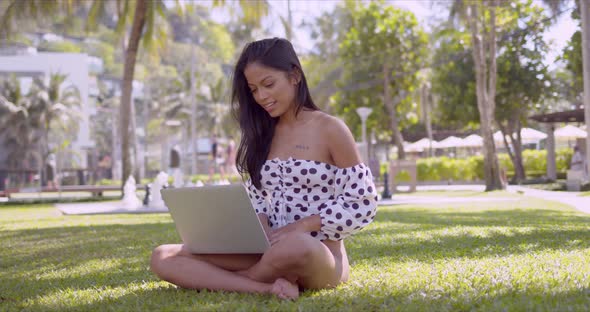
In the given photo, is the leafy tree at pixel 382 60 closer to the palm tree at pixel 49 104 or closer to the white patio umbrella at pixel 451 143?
the white patio umbrella at pixel 451 143

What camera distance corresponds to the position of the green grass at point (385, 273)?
3779 mm

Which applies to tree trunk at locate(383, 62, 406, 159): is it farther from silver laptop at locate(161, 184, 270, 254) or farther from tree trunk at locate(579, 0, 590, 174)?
silver laptop at locate(161, 184, 270, 254)

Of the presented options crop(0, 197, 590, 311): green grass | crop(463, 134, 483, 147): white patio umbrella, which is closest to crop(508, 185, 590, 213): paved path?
crop(0, 197, 590, 311): green grass

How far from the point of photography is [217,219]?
13.3 ft

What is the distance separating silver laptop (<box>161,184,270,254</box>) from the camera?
12.7 feet

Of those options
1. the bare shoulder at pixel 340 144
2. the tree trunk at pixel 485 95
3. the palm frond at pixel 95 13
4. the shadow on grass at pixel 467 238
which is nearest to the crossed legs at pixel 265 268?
the bare shoulder at pixel 340 144

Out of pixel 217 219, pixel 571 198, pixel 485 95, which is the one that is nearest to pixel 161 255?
pixel 217 219

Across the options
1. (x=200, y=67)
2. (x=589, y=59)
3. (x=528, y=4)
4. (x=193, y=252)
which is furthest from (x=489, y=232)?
(x=200, y=67)

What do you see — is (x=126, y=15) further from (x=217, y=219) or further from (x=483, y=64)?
(x=217, y=219)

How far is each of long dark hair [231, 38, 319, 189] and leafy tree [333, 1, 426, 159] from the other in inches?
1171

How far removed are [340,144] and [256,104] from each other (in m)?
0.64

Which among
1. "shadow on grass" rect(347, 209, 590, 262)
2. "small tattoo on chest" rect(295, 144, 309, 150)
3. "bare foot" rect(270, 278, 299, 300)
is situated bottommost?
"shadow on grass" rect(347, 209, 590, 262)

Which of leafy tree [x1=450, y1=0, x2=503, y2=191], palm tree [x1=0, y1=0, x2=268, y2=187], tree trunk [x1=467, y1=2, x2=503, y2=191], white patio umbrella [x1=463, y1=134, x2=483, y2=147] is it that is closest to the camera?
palm tree [x1=0, y1=0, x2=268, y2=187]

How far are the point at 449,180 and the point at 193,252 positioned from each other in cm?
3144
